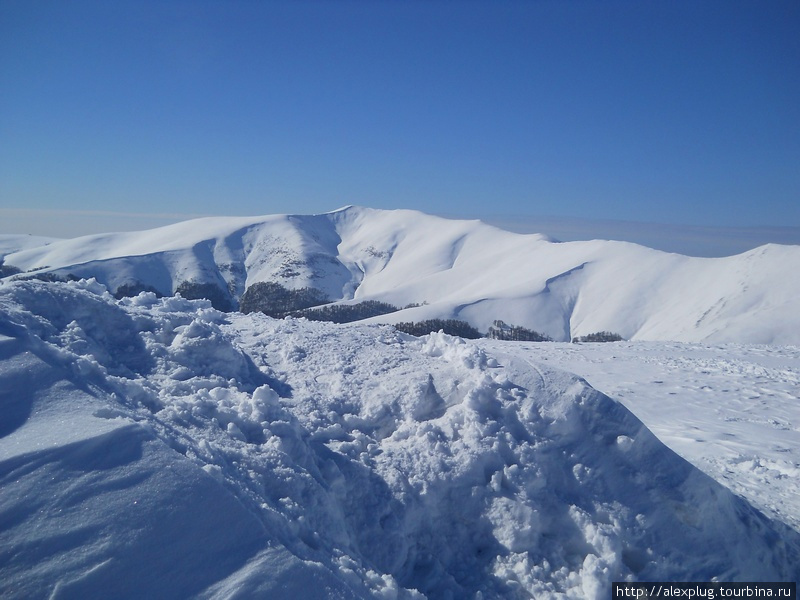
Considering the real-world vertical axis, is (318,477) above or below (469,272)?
above

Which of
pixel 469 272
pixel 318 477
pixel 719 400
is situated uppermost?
pixel 318 477

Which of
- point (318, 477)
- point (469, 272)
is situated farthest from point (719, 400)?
point (469, 272)

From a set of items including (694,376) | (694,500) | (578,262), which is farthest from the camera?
(578,262)

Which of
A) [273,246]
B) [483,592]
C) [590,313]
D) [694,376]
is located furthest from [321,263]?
[483,592]

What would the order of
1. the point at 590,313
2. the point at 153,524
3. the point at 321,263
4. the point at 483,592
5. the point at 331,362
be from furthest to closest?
Result: the point at 321,263 → the point at 590,313 → the point at 331,362 → the point at 483,592 → the point at 153,524

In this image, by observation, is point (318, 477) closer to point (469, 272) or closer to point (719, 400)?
point (719, 400)

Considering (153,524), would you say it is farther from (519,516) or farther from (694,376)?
(694,376)
